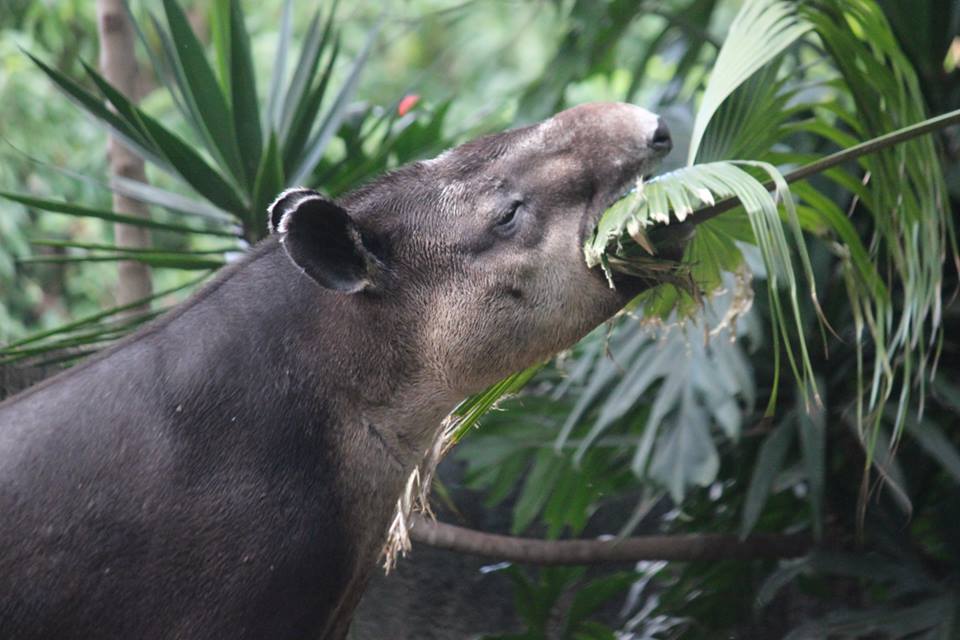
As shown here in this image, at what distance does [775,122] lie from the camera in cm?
393

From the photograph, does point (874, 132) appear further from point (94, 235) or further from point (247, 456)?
point (94, 235)

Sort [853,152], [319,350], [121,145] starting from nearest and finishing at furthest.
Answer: [853,152] → [319,350] → [121,145]

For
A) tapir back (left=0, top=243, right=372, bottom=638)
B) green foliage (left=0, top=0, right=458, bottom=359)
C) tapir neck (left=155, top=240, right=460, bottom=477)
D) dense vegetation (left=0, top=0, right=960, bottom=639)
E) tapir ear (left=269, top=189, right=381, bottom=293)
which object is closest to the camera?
tapir back (left=0, top=243, right=372, bottom=638)

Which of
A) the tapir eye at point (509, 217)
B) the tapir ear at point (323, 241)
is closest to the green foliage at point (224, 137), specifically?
the tapir ear at point (323, 241)

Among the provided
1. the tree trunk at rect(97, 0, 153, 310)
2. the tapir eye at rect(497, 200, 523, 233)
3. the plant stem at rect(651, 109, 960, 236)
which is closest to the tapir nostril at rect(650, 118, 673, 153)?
the plant stem at rect(651, 109, 960, 236)

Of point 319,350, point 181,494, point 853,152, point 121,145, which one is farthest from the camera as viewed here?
point 121,145

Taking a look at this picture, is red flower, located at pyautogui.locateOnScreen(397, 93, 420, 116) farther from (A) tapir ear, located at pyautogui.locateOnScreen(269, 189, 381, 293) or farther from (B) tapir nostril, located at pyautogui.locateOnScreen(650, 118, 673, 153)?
(B) tapir nostril, located at pyautogui.locateOnScreen(650, 118, 673, 153)

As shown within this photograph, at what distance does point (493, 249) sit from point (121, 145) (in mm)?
2786

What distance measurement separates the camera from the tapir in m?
2.94

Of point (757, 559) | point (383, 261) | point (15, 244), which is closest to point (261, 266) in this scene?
point (383, 261)

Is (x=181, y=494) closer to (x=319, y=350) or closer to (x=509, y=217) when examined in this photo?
(x=319, y=350)

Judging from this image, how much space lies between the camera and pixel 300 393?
3.16 m

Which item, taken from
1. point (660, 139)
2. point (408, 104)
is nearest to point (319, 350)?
point (660, 139)

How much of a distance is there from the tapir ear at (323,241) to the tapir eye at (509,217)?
31cm
